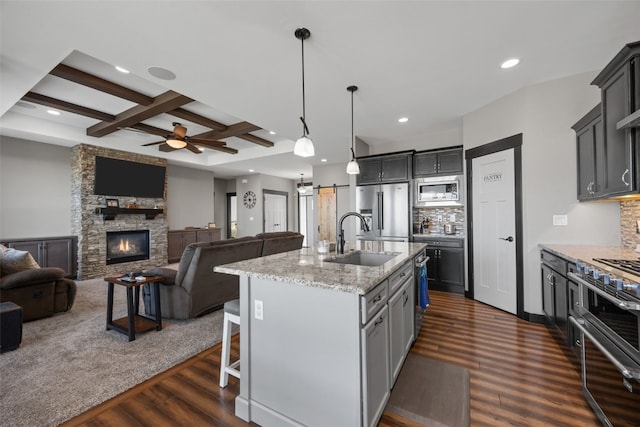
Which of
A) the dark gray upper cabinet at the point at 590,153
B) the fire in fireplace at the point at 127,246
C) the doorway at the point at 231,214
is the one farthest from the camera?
the doorway at the point at 231,214

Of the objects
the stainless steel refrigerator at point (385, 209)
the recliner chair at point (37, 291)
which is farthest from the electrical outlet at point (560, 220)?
the recliner chair at point (37, 291)

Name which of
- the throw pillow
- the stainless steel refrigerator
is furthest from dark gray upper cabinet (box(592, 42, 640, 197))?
the throw pillow

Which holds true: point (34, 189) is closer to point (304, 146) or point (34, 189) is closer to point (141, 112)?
point (141, 112)

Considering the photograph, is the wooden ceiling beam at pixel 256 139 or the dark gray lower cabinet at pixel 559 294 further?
the wooden ceiling beam at pixel 256 139

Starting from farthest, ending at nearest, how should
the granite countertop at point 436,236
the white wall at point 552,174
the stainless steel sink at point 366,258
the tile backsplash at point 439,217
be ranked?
the tile backsplash at point 439,217
the granite countertop at point 436,236
the white wall at point 552,174
the stainless steel sink at point 366,258

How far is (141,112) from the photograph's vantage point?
4.20 meters

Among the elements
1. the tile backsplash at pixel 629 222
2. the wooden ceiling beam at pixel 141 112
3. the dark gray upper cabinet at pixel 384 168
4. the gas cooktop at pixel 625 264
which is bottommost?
the gas cooktop at pixel 625 264

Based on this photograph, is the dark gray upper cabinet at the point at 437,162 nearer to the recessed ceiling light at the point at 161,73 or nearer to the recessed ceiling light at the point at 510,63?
the recessed ceiling light at the point at 510,63

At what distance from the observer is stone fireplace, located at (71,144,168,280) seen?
542cm

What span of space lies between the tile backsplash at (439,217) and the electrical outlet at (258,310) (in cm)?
373

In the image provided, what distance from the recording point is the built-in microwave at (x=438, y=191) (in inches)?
175

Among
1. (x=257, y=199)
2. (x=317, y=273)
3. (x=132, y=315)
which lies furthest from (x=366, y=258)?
(x=257, y=199)

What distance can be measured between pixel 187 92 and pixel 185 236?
17.5ft

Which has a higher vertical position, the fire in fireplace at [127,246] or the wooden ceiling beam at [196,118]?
the wooden ceiling beam at [196,118]
